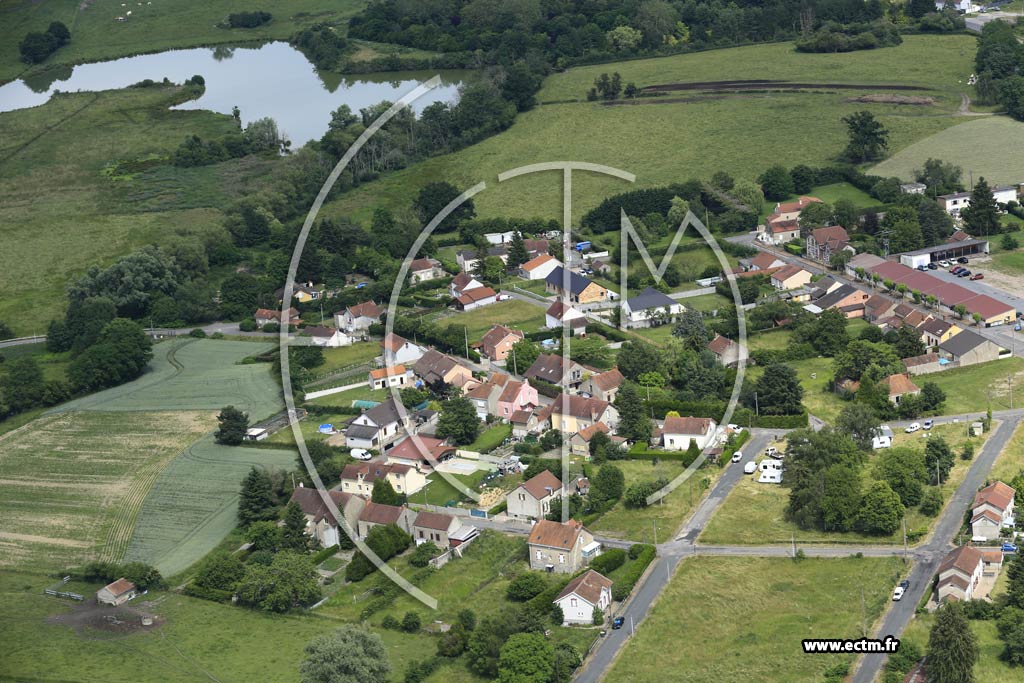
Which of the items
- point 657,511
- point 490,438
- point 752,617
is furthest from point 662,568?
point 490,438

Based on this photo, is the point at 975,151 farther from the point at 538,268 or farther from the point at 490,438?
the point at 490,438

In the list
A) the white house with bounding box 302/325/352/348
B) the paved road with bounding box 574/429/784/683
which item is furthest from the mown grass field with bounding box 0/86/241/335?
the paved road with bounding box 574/429/784/683

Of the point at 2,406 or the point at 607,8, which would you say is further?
the point at 607,8

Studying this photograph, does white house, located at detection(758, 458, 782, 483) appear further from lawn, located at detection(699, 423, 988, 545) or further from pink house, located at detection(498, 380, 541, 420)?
pink house, located at detection(498, 380, 541, 420)

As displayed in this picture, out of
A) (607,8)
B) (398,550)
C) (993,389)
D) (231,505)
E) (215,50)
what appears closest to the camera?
(398,550)

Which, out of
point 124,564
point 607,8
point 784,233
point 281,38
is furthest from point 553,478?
point 281,38

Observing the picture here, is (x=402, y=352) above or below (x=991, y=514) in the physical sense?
below

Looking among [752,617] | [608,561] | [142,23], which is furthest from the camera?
[142,23]

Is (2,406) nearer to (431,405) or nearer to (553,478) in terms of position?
(431,405)
